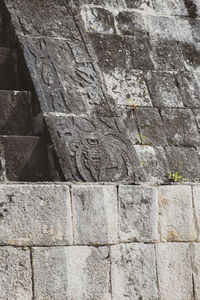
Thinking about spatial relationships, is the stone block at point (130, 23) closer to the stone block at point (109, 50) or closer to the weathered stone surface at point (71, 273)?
the stone block at point (109, 50)

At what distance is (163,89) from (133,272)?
2742mm

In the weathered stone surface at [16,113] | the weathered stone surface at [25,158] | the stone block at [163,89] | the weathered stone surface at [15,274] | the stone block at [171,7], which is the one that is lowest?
the weathered stone surface at [15,274]

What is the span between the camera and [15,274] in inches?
179

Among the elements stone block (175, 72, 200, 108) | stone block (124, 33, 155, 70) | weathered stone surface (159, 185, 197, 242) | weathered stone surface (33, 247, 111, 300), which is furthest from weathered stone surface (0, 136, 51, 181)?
stone block (175, 72, 200, 108)

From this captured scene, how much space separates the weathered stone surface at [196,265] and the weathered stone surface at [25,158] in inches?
50.8

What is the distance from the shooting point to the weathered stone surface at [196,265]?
532 centimetres

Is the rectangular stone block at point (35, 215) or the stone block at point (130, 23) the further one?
the stone block at point (130, 23)

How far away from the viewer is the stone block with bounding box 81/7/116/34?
7434 millimetres

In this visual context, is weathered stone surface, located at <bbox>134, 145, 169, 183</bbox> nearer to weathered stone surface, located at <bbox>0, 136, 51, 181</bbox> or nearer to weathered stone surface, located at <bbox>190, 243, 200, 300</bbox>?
weathered stone surface, located at <bbox>190, 243, 200, 300</bbox>

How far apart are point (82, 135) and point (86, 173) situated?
38 centimetres

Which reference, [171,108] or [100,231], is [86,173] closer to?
[100,231]

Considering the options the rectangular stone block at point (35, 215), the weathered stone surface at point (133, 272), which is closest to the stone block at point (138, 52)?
the weathered stone surface at point (133, 272)

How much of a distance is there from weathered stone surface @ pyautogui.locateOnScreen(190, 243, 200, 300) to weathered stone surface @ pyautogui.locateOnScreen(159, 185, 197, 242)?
0.07 m

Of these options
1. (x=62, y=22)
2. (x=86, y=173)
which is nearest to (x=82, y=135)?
(x=86, y=173)
